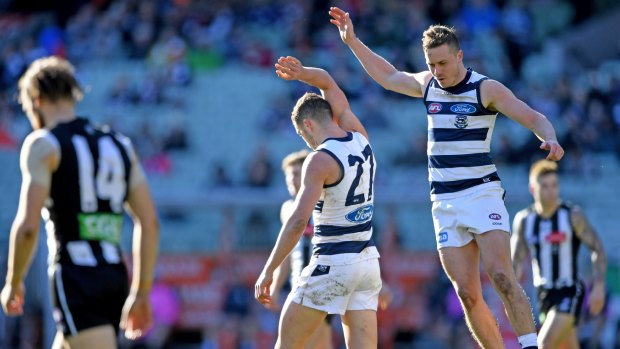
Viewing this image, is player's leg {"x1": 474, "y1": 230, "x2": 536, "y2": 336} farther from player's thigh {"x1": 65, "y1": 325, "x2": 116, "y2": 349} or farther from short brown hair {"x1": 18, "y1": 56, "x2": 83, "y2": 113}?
short brown hair {"x1": 18, "y1": 56, "x2": 83, "y2": 113}

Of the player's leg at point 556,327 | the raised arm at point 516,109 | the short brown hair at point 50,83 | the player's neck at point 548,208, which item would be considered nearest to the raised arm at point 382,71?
Answer: the raised arm at point 516,109

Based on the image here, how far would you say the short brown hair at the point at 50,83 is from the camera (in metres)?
7.19

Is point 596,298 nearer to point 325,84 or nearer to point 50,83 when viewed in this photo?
point 325,84

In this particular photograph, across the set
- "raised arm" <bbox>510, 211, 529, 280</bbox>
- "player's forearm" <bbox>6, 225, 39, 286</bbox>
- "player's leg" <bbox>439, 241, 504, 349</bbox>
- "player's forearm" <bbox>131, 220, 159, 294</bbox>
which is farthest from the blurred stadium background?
"player's forearm" <bbox>6, 225, 39, 286</bbox>

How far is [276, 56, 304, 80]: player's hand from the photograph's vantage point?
8906mm

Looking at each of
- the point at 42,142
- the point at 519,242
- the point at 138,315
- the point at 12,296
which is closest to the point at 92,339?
the point at 138,315

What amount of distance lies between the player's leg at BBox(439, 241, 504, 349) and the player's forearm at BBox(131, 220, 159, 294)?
2.40 meters

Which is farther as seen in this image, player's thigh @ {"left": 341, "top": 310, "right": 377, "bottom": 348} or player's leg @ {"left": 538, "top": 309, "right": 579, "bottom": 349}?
player's leg @ {"left": 538, "top": 309, "right": 579, "bottom": 349}

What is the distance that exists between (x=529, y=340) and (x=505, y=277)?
48 cm

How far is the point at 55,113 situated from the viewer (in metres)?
7.21

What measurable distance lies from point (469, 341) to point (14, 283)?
35.0 ft

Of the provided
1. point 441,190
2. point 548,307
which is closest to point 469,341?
point 548,307

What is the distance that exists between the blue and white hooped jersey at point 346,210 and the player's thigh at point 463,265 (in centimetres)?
64

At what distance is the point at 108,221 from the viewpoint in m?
7.23
